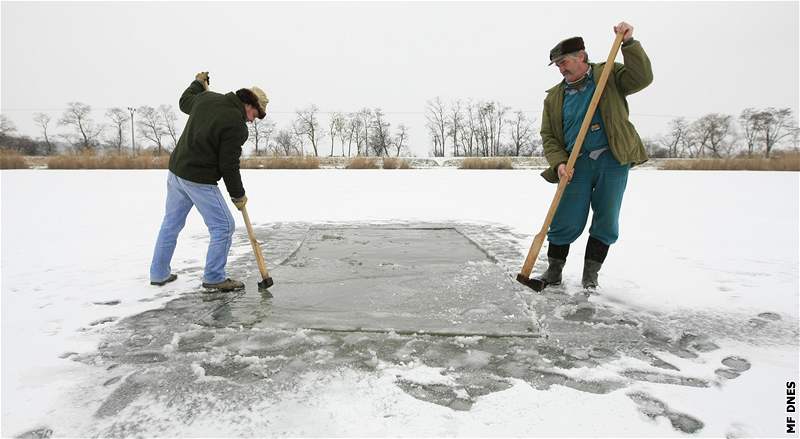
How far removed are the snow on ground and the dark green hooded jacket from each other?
37.4 inches

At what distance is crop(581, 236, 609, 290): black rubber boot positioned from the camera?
3480 millimetres

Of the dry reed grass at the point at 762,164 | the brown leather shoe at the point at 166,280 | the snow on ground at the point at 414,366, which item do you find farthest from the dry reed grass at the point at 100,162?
the dry reed grass at the point at 762,164

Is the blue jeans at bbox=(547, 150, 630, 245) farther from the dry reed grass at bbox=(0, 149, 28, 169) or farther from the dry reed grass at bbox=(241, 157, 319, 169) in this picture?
the dry reed grass at bbox=(0, 149, 28, 169)

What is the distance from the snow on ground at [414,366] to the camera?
1763 mm

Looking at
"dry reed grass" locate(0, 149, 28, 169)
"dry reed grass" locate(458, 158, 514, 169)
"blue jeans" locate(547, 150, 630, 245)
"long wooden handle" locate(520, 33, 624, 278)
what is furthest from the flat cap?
"dry reed grass" locate(0, 149, 28, 169)

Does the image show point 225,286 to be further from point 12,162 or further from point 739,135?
point 739,135

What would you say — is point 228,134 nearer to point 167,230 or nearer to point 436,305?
point 167,230

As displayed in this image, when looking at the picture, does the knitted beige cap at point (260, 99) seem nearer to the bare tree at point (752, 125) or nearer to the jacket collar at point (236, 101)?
the jacket collar at point (236, 101)

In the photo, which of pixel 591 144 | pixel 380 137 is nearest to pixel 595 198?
pixel 591 144

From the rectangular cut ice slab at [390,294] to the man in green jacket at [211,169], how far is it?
15.9 inches

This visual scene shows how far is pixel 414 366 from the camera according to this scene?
→ 2.21m

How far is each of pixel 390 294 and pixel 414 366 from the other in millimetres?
1146

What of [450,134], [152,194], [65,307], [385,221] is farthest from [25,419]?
[450,134]

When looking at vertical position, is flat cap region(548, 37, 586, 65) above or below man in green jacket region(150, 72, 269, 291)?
above
